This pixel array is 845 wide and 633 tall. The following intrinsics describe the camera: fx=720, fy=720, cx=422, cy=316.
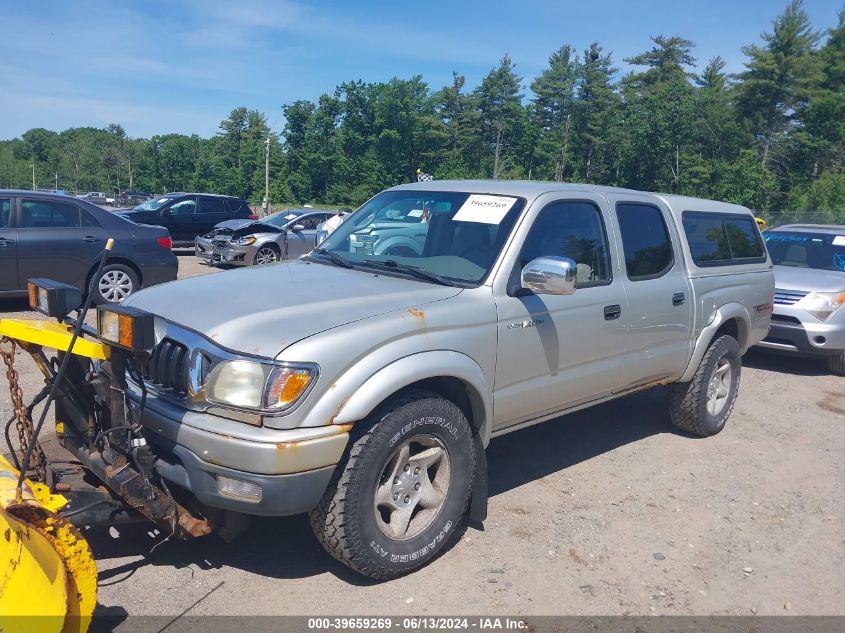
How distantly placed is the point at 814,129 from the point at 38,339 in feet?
195

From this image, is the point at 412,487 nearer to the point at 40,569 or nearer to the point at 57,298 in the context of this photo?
the point at 40,569

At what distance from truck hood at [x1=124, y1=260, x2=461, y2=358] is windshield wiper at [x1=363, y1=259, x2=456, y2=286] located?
0.08m

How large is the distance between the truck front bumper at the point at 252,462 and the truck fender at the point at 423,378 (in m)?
0.11

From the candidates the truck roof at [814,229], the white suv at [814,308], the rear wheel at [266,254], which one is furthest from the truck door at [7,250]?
the truck roof at [814,229]

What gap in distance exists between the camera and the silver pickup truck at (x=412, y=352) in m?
3.05

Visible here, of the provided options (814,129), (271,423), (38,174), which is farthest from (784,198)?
(38,174)

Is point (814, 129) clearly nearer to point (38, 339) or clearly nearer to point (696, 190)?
point (696, 190)

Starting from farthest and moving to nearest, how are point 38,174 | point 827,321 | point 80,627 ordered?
point 38,174 < point 827,321 < point 80,627

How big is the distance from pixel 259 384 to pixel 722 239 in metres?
4.37

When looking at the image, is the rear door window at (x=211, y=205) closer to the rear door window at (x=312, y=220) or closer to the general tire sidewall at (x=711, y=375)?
the rear door window at (x=312, y=220)

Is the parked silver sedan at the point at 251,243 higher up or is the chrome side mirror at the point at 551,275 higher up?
the chrome side mirror at the point at 551,275

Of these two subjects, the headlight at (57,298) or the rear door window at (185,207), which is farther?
the rear door window at (185,207)

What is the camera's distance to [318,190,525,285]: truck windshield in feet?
13.5

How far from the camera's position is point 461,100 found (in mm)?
73812
